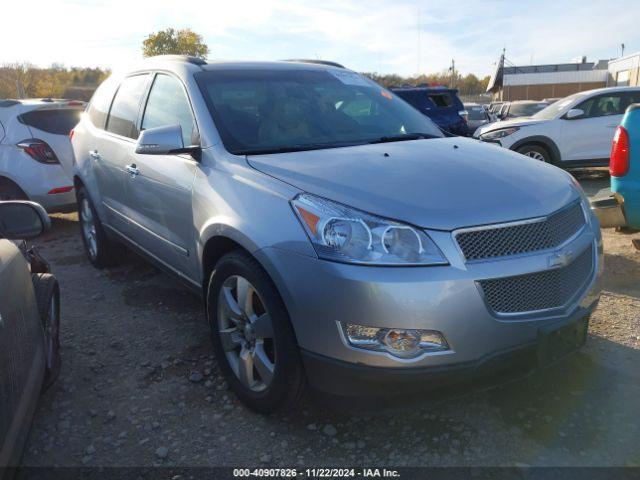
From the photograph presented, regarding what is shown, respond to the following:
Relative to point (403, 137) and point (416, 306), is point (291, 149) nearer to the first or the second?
point (403, 137)

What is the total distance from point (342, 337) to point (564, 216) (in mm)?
1229

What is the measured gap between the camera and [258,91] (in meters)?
3.46

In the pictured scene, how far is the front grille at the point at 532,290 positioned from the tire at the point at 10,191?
620 centimetres

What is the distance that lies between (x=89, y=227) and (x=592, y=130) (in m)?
8.42

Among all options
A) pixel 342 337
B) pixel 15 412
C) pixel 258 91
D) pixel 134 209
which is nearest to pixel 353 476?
pixel 342 337

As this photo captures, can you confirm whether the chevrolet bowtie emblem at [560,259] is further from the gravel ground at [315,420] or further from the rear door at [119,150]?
the rear door at [119,150]

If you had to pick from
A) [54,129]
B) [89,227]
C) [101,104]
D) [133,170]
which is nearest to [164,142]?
[133,170]

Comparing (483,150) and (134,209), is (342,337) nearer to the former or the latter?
(483,150)

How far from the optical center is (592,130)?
378 inches

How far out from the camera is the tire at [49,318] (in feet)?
9.77

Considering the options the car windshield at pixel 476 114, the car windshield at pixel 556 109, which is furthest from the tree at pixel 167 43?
the car windshield at pixel 556 109

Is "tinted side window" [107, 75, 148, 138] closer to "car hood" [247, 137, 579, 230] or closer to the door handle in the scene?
the door handle

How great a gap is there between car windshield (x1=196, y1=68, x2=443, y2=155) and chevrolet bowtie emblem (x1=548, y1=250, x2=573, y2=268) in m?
1.34

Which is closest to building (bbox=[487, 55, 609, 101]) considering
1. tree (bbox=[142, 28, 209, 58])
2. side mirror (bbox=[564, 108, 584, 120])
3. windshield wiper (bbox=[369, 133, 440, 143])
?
tree (bbox=[142, 28, 209, 58])
